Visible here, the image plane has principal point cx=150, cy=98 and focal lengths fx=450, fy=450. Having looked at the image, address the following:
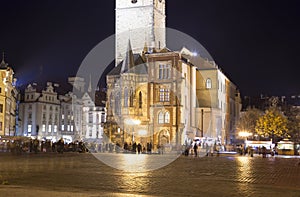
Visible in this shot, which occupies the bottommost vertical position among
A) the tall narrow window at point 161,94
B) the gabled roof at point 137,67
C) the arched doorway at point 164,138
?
the arched doorway at point 164,138

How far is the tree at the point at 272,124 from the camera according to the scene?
81.8m

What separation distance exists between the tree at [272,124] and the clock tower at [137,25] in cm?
2424

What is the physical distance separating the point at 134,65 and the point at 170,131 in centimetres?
1341

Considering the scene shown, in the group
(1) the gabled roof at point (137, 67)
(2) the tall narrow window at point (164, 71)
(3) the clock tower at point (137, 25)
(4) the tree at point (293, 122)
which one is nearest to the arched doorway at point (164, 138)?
(2) the tall narrow window at point (164, 71)

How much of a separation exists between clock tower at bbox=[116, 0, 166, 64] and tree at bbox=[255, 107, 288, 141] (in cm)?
2424

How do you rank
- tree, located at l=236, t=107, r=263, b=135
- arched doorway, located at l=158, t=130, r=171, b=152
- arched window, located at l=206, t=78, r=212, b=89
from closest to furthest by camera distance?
arched doorway, located at l=158, t=130, r=171, b=152
arched window, located at l=206, t=78, r=212, b=89
tree, located at l=236, t=107, r=263, b=135

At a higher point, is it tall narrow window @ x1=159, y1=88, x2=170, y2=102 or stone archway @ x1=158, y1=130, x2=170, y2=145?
tall narrow window @ x1=159, y1=88, x2=170, y2=102

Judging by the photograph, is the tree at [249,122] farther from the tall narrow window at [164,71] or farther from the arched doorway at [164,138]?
the tall narrow window at [164,71]

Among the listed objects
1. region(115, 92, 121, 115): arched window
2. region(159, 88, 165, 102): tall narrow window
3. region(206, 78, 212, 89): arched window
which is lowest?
region(115, 92, 121, 115): arched window

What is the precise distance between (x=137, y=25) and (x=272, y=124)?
3162cm

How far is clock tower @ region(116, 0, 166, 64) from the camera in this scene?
283ft

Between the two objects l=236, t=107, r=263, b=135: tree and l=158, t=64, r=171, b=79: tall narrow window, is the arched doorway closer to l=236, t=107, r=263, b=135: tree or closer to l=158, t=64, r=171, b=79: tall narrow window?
l=158, t=64, r=171, b=79: tall narrow window

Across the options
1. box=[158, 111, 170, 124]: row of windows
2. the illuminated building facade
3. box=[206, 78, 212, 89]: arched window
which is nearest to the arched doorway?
box=[158, 111, 170, 124]: row of windows

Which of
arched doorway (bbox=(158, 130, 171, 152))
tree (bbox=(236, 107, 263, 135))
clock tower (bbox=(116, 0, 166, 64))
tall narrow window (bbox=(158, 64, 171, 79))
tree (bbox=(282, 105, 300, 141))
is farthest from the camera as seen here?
tree (bbox=(236, 107, 263, 135))
